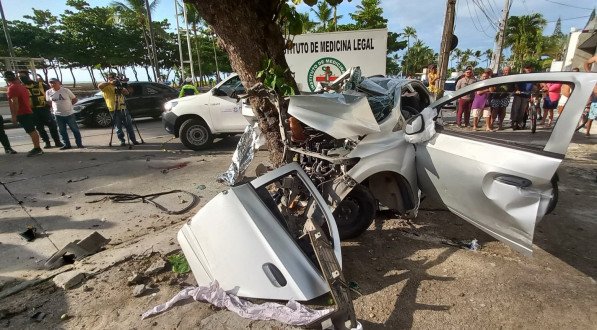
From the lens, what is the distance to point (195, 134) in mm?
7359

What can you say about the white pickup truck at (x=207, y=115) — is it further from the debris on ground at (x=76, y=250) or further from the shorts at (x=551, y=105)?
the shorts at (x=551, y=105)

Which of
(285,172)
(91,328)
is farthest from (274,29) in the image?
(91,328)

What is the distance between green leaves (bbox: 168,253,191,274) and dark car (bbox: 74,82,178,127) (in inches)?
370

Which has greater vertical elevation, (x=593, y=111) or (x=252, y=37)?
(x=252, y=37)

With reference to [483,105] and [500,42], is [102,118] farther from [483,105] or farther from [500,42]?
[500,42]

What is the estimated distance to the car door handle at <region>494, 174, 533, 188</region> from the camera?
2263 millimetres

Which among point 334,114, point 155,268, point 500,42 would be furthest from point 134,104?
point 500,42

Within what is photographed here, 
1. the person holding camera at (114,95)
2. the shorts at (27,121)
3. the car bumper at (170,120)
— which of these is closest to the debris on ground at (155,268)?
the car bumper at (170,120)

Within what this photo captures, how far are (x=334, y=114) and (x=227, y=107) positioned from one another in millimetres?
4672

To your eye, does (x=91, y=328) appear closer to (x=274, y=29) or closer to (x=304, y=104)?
(x=304, y=104)

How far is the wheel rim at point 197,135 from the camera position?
7.32 metres

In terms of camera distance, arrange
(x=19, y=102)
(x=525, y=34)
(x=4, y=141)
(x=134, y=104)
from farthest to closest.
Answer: (x=525, y=34), (x=134, y=104), (x=4, y=141), (x=19, y=102)

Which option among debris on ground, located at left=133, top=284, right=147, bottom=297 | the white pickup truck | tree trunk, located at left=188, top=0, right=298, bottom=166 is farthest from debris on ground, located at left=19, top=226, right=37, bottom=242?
the white pickup truck

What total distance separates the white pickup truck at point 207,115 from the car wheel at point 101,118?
5152mm
